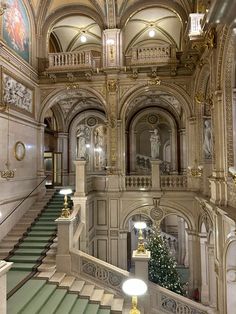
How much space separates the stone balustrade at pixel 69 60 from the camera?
13.1m

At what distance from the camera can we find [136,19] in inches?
601

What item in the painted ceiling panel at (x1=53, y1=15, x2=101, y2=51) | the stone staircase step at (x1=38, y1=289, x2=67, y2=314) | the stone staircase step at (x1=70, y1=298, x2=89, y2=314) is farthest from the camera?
the painted ceiling panel at (x1=53, y1=15, x2=101, y2=51)

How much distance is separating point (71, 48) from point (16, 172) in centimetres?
978

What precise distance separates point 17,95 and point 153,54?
6.62 meters

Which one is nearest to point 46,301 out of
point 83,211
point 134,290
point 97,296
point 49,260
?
point 97,296

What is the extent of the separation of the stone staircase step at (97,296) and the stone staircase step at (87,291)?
0.10m

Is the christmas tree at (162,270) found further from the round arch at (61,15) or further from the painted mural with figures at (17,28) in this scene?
the round arch at (61,15)

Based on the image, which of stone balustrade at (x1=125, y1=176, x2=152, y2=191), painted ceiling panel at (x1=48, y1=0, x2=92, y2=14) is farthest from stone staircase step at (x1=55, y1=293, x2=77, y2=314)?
painted ceiling panel at (x1=48, y1=0, x2=92, y2=14)

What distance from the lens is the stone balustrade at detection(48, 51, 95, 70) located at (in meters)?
13.1

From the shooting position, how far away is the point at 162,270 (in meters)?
10.7

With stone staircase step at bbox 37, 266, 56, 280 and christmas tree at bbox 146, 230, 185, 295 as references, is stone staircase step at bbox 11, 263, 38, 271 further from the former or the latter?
christmas tree at bbox 146, 230, 185, 295

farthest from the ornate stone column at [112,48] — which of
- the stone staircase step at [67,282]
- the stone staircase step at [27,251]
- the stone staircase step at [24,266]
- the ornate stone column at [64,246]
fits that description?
the stone staircase step at [67,282]

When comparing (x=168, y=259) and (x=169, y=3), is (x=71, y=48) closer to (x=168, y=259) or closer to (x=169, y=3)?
(x=169, y=3)

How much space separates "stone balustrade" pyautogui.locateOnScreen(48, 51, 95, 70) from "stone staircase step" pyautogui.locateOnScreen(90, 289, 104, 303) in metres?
9.78
